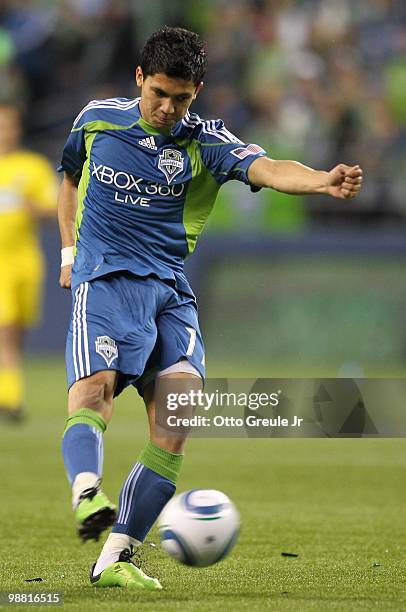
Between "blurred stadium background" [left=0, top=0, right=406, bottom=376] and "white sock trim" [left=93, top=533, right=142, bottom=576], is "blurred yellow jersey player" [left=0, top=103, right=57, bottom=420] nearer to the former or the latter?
"blurred stadium background" [left=0, top=0, right=406, bottom=376]

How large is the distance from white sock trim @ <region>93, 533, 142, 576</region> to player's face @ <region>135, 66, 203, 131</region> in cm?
159

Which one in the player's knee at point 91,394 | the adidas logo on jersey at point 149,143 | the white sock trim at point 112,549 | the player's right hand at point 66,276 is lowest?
the white sock trim at point 112,549

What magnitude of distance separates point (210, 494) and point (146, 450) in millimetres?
384

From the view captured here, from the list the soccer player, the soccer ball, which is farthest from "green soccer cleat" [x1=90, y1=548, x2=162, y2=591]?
the soccer ball

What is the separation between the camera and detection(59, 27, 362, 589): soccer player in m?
4.89

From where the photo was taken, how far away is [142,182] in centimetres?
513

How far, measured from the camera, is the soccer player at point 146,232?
16.1ft

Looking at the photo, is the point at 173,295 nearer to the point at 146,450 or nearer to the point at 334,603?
the point at 146,450

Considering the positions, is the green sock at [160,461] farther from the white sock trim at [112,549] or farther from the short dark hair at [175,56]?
the short dark hair at [175,56]

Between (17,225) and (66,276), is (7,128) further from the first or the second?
(66,276)

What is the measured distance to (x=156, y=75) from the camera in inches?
192

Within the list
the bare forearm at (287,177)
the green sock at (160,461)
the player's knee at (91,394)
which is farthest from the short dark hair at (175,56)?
the green sock at (160,461)

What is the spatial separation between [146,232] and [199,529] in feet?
3.84

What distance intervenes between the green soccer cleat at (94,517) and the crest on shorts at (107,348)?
2.27 feet
